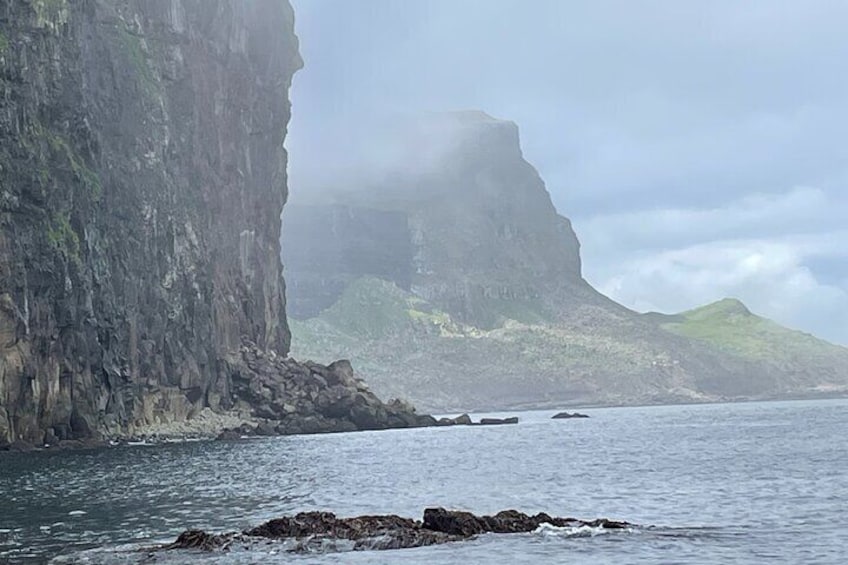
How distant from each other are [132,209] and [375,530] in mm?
99763

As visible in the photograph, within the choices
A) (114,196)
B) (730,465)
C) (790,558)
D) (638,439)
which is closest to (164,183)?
(114,196)

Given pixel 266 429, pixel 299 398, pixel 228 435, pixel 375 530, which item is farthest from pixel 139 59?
pixel 375 530

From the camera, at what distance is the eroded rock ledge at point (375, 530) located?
40.8 meters

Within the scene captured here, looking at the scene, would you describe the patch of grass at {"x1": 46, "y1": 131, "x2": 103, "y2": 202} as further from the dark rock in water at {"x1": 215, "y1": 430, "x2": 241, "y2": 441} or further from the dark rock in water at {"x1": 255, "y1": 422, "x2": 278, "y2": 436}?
the dark rock in water at {"x1": 255, "y1": 422, "x2": 278, "y2": 436}

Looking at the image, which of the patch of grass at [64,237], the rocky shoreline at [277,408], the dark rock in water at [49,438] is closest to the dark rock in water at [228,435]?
the rocky shoreline at [277,408]

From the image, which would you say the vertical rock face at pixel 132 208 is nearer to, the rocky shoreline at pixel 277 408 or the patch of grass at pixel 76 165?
the patch of grass at pixel 76 165

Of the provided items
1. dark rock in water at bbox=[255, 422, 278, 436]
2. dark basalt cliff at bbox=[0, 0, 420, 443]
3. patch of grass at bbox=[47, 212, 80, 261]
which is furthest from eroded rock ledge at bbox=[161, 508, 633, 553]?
dark rock in water at bbox=[255, 422, 278, 436]

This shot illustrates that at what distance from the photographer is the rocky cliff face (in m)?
109

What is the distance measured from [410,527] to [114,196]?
9693 cm

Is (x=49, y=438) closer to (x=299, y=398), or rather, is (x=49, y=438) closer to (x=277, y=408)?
(x=277, y=408)

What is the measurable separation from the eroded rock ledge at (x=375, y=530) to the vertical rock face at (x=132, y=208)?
67796mm

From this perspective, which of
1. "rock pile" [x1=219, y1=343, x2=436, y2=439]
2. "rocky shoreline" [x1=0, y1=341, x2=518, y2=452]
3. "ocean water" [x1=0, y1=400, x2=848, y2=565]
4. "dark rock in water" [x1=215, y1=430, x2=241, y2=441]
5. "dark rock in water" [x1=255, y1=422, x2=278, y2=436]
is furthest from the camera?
"rock pile" [x1=219, y1=343, x2=436, y2=439]

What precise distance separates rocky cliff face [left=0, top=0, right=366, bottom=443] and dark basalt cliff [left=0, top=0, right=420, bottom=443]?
233mm

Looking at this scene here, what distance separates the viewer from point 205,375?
146875mm
